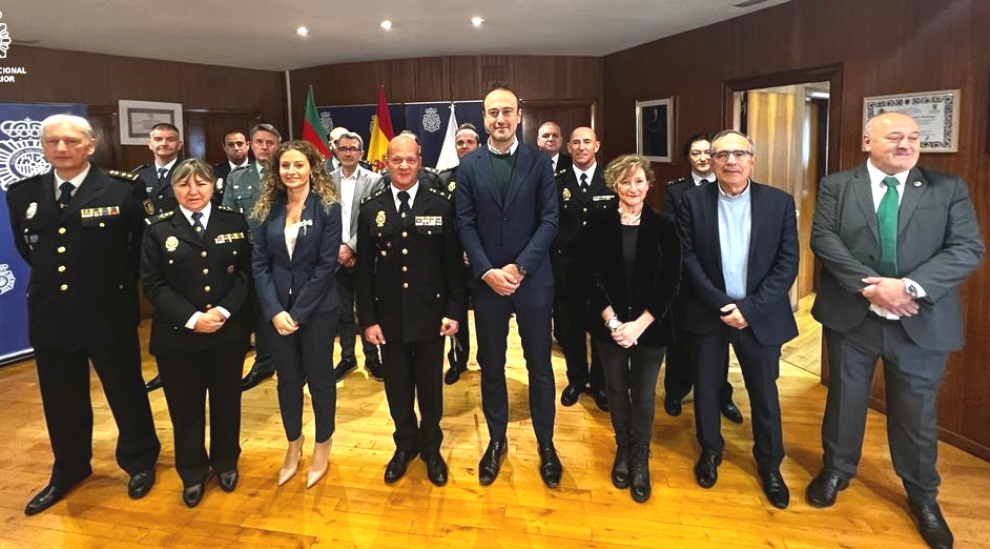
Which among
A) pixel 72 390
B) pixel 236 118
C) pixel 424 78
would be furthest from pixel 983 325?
pixel 236 118

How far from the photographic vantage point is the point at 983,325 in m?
Answer: 2.98

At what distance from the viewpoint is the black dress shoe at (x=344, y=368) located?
4254mm

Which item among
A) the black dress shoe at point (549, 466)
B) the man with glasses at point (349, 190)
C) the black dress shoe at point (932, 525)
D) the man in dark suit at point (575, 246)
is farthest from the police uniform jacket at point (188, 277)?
the black dress shoe at point (932, 525)

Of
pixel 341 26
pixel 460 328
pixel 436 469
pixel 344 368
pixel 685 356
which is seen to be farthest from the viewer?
pixel 341 26

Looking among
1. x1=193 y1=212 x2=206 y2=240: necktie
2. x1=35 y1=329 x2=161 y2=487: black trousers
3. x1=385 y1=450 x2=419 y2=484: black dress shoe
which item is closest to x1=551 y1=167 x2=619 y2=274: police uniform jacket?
x1=385 y1=450 x2=419 y2=484: black dress shoe

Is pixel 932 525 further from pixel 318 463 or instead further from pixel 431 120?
pixel 431 120

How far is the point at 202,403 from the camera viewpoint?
2.74 m

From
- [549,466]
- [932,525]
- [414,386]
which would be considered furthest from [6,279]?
[932,525]

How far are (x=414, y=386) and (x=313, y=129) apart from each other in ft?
12.7

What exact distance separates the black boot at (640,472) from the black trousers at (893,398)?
78 centimetres

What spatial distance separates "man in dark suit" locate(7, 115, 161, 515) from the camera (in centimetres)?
257

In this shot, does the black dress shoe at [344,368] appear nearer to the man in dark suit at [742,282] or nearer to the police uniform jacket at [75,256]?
the police uniform jacket at [75,256]

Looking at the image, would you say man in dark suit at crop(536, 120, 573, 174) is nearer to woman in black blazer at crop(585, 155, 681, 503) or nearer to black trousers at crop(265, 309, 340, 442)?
woman in black blazer at crop(585, 155, 681, 503)

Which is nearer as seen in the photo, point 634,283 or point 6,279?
point 634,283
